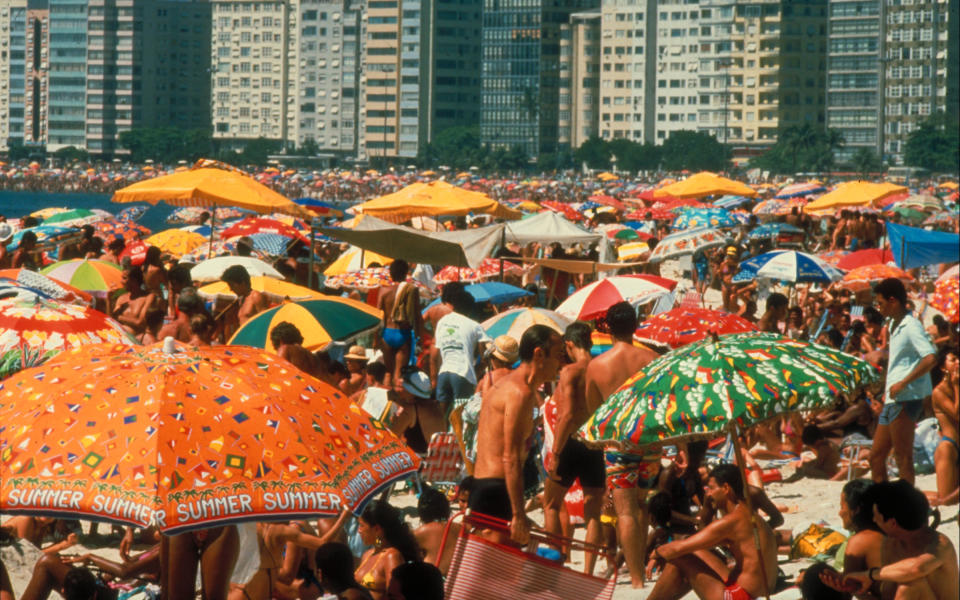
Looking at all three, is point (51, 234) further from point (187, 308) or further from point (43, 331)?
point (43, 331)

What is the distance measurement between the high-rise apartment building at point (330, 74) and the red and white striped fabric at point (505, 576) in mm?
145095

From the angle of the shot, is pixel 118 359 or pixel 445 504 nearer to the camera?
pixel 118 359

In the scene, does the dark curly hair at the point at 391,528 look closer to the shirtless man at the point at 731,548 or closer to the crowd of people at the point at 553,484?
the crowd of people at the point at 553,484

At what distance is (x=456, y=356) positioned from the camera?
10.1m

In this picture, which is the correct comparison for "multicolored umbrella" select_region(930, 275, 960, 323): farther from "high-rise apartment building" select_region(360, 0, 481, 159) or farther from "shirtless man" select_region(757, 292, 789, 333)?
"high-rise apartment building" select_region(360, 0, 481, 159)

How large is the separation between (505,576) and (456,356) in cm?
484

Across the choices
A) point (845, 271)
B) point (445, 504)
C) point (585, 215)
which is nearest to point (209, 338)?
point (445, 504)

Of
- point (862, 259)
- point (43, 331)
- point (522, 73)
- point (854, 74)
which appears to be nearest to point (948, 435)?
point (43, 331)

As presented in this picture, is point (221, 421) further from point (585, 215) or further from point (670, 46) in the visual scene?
point (670, 46)

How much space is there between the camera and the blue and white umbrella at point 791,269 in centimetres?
1552

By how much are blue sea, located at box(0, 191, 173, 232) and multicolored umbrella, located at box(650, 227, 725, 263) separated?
6123 centimetres

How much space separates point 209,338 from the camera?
820 centimetres

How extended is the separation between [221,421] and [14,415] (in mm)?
632

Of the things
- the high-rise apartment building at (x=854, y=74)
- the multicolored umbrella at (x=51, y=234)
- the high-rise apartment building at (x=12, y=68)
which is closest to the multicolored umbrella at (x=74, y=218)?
the multicolored umbrella at (x=51, y=234)
